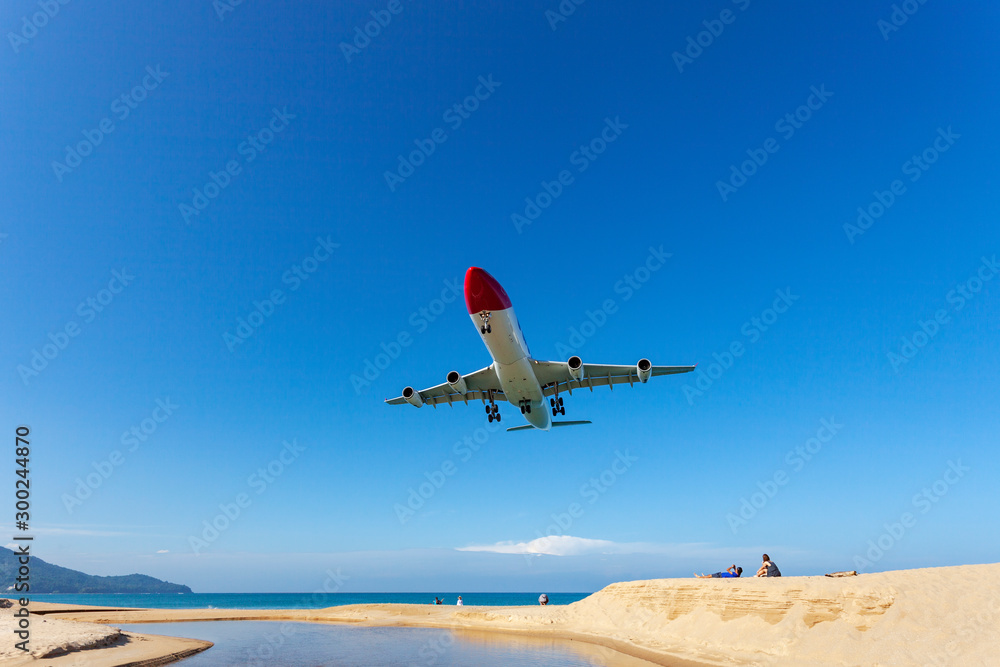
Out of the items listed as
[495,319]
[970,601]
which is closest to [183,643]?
[495,319]

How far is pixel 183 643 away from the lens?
3042 centimetres

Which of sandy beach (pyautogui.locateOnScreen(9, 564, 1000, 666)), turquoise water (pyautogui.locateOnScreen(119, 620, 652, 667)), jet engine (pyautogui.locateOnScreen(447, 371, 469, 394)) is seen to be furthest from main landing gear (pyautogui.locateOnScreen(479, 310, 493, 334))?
sandy beach (pyautogui.locateOnScreen(9, 564, 1000, 666))

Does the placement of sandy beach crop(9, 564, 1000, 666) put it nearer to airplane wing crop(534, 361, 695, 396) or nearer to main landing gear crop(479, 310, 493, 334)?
airplane wing crop(534, 361, 695, 396)

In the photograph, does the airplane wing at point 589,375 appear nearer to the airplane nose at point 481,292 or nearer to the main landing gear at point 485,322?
the main landing gear at point 485,322

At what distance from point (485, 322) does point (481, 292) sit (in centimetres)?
170

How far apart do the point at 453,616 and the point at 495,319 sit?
3337cm

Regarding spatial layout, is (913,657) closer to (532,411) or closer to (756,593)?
(756,593)

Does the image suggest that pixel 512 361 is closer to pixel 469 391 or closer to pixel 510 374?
pixel 510 374

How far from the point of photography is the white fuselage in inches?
1033

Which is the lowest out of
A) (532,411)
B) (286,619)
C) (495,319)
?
(286,619)

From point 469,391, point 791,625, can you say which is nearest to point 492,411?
point 469,391

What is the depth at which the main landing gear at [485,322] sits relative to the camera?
2572 cm

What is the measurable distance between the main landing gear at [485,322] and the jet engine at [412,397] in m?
8.83

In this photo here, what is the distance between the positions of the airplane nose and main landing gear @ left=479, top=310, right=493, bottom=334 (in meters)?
0.22
